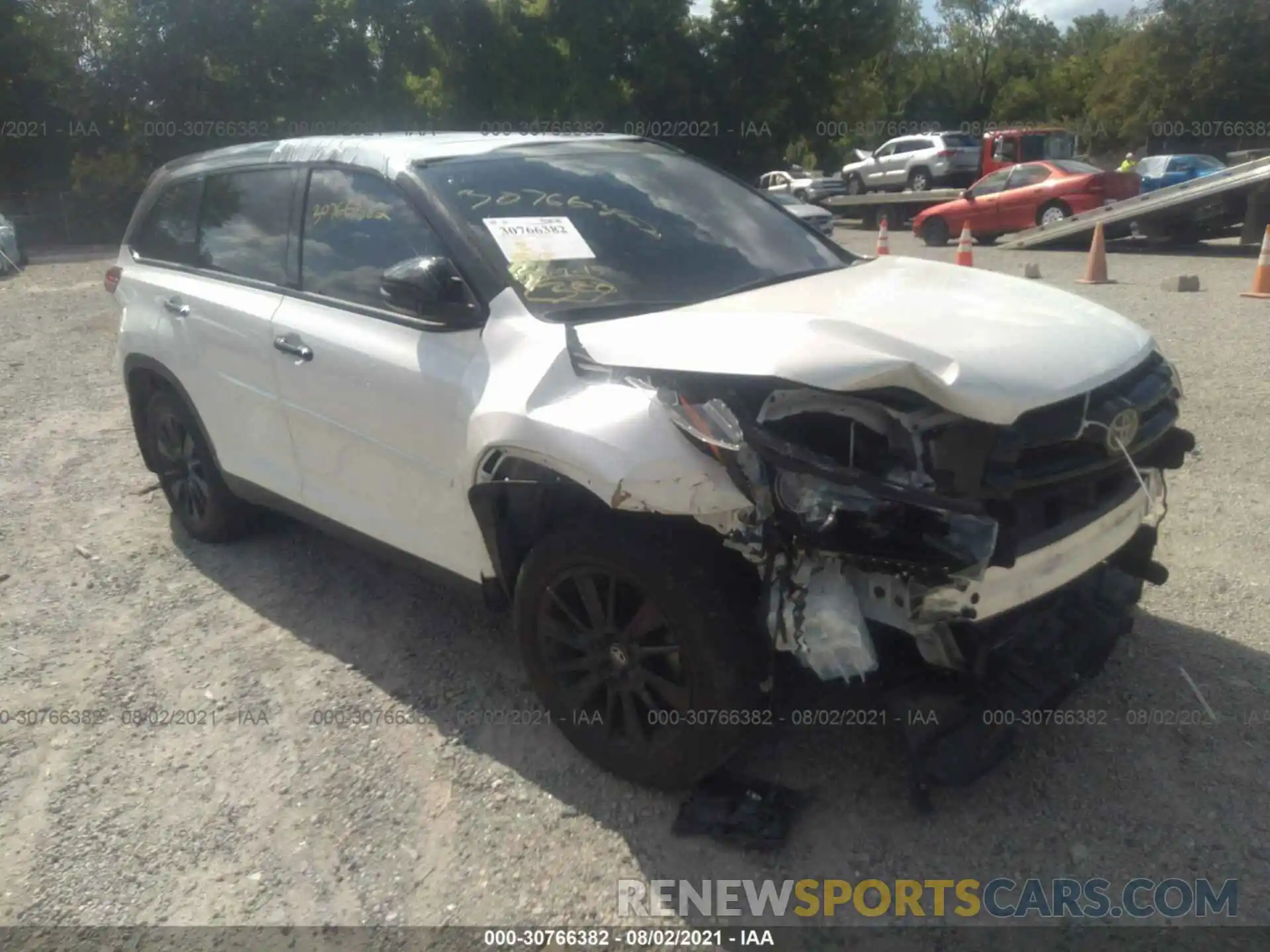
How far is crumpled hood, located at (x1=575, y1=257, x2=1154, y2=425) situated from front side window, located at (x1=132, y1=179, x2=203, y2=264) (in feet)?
8.62

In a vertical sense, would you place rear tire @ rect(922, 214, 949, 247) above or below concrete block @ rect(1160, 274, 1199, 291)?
below

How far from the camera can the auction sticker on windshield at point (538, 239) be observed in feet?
11.0

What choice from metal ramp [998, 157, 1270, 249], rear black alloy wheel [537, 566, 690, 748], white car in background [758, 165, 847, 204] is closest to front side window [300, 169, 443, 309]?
rear black alloy wheel [537, 566, 690, 748]

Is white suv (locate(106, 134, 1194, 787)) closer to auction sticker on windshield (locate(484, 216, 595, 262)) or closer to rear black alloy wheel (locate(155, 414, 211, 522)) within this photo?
auction sticker on windshield (locate(484, 216, 595, 262))

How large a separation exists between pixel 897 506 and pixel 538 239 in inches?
61.2

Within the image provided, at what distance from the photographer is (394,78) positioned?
29781mm

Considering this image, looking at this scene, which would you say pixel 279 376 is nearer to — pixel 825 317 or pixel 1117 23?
pixel 825 317

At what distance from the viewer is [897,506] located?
8.24ft

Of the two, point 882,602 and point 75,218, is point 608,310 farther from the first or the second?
point 75,218

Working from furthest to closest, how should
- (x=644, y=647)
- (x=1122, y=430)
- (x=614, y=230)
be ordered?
(x=614, y=230)
(x=644, y=647)
(x=1122, y=430)

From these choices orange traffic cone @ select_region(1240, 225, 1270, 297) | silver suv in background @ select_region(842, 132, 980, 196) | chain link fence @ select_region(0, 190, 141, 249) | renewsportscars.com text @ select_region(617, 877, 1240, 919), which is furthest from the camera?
chain link fence @ select_region(0, 190, 141, 249)

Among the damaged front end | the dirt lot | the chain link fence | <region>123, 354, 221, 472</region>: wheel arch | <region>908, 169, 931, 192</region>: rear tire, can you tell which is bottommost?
the chain link fence

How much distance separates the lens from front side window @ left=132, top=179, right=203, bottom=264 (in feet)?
15.7

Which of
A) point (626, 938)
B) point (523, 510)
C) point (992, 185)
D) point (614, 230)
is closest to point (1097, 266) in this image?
point (992, 185)
